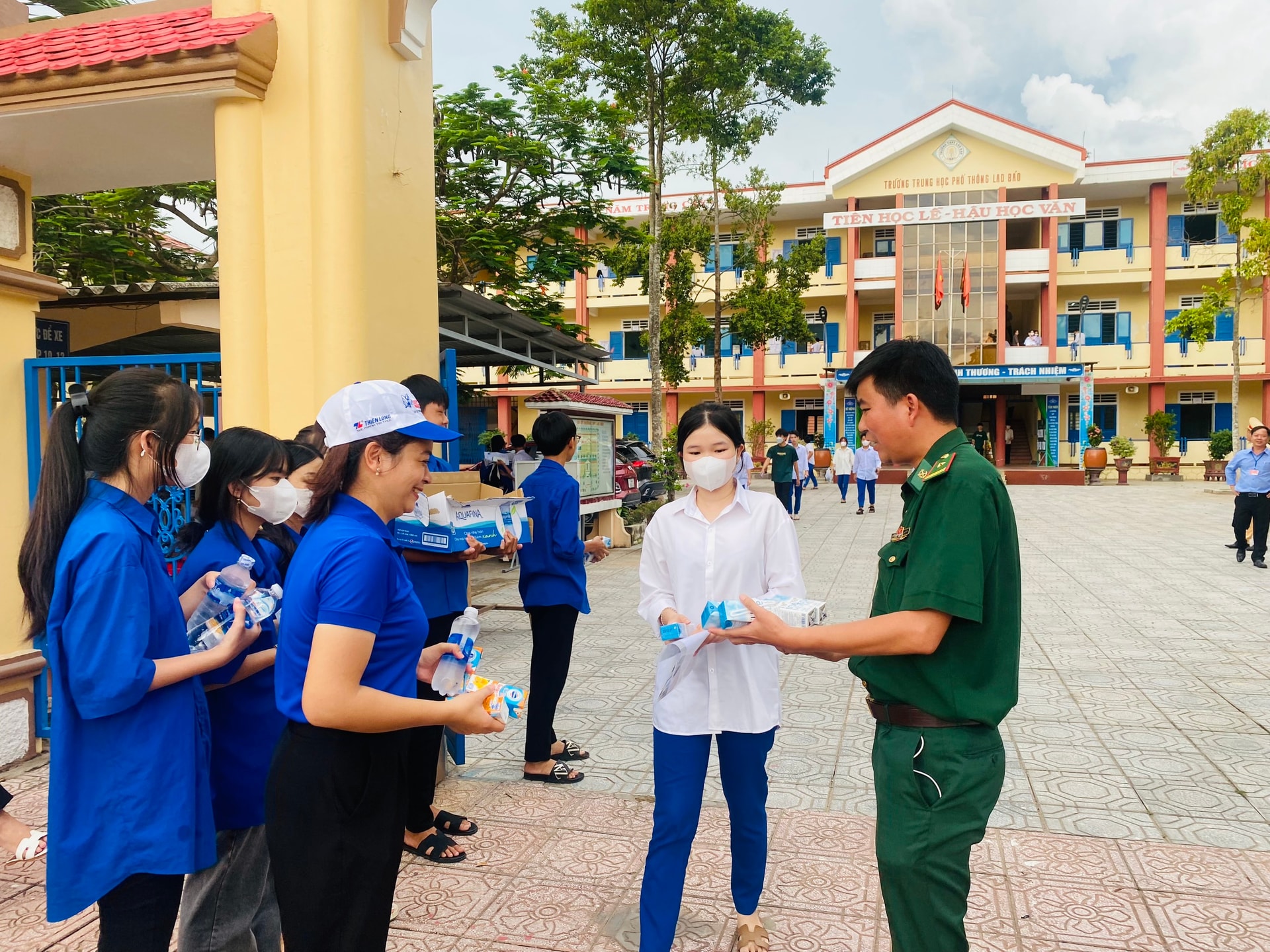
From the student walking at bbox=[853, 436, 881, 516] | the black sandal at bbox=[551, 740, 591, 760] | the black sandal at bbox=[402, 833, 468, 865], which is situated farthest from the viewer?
the student walking at bbox=[853, 436, 881, 516]

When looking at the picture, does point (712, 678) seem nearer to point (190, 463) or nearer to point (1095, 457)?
point (190, 463)

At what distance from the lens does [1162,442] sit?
28.1 metres

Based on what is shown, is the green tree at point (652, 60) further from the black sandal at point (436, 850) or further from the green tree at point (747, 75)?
the black sandal at point (436, 850)

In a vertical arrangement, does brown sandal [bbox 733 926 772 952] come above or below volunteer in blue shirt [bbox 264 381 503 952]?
below

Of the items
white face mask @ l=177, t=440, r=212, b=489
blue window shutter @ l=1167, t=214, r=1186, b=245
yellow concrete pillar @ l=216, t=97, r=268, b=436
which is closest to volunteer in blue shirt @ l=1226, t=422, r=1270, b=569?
yellow concrete pillar @ l=216, t=97, r=268, b=436

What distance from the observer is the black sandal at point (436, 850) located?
351 cm

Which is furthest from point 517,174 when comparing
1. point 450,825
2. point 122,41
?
point 450,825

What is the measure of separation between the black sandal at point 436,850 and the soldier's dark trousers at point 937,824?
79.4 inches

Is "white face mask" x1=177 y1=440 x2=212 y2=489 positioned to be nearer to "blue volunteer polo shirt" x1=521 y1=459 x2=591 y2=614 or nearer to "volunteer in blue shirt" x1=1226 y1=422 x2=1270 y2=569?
"blue volunteer polo shirt" x1=521 y1=459 x2=591 y2=614

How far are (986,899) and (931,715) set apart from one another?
1607mm

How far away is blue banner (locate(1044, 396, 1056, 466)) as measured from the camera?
30047 millimetres

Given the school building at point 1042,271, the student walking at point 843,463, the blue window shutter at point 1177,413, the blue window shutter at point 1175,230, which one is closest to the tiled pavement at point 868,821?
the student walking at point 843,463

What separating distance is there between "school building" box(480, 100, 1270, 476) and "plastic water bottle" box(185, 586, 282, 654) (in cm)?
2911

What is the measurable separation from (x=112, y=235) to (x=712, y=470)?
40.8ft
